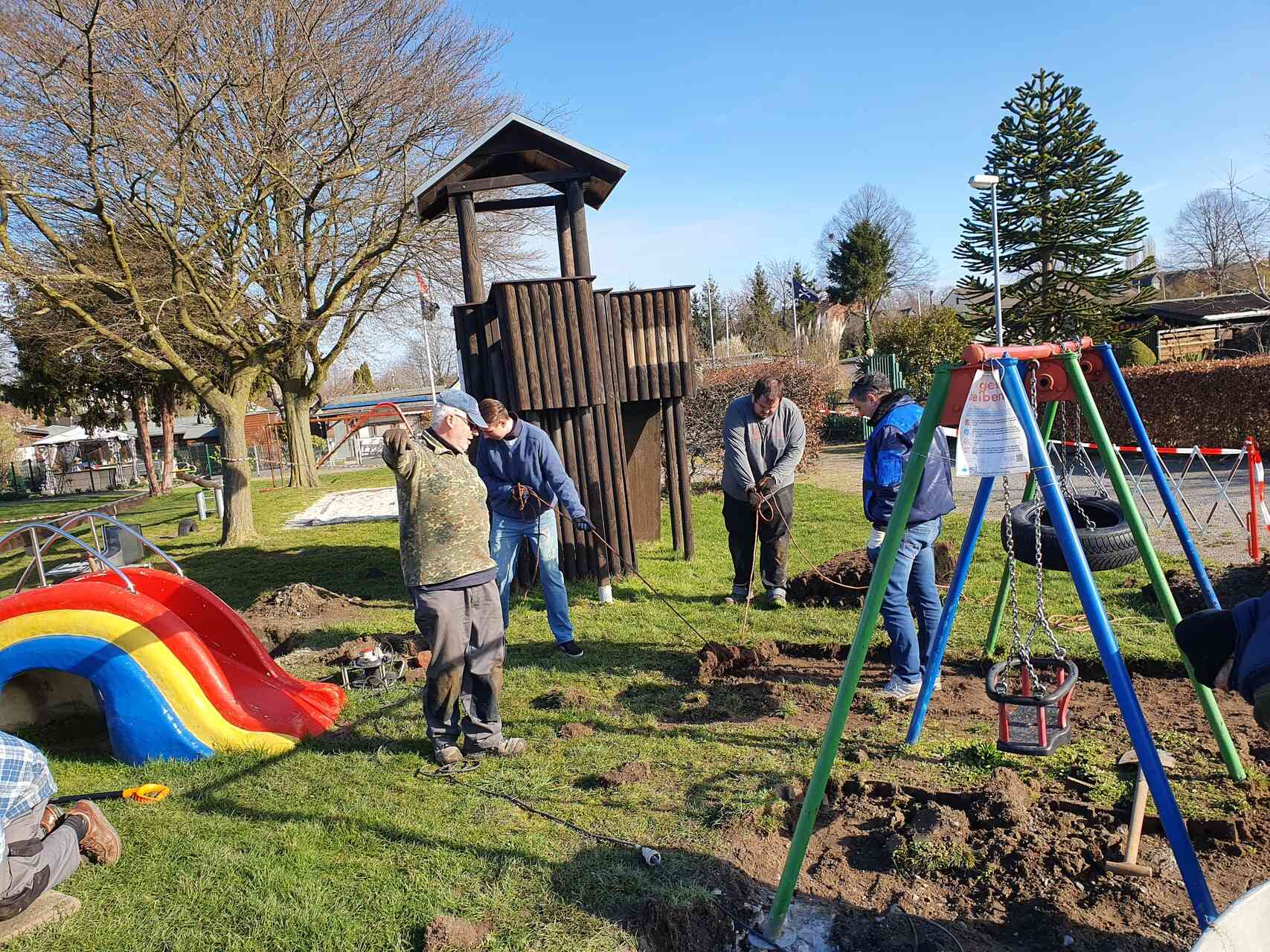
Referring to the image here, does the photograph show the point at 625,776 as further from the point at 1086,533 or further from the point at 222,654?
the point at 222,654

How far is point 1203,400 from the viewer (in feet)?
52.4

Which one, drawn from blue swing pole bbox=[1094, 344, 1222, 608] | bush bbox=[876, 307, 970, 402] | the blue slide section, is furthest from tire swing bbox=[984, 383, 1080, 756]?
bush bbox=[876, 307, 970, 402]

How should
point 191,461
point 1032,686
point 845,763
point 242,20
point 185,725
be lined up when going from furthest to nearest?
point 191,461, point 242,20, point 185,725, point 845,763, point 1032,686

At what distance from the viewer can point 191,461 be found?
139ft

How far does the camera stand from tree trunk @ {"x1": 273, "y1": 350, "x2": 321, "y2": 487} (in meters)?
23.6

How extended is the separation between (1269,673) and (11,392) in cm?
3677

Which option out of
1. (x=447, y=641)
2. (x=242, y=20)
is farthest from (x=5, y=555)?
(x=447, y=641)

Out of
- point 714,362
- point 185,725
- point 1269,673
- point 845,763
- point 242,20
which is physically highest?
point 242,20

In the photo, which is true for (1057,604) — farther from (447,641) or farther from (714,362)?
(714,362)

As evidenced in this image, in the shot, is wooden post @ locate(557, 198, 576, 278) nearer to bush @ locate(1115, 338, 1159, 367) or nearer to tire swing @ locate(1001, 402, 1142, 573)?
tire swing @ locate(1001, 402, 1142, 573)

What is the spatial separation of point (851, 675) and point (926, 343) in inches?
937

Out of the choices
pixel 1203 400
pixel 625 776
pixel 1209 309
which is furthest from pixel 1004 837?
pixel 1209 309

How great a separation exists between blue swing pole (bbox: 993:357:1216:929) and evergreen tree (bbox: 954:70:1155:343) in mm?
21208

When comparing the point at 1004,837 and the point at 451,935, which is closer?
the point at 451,935
